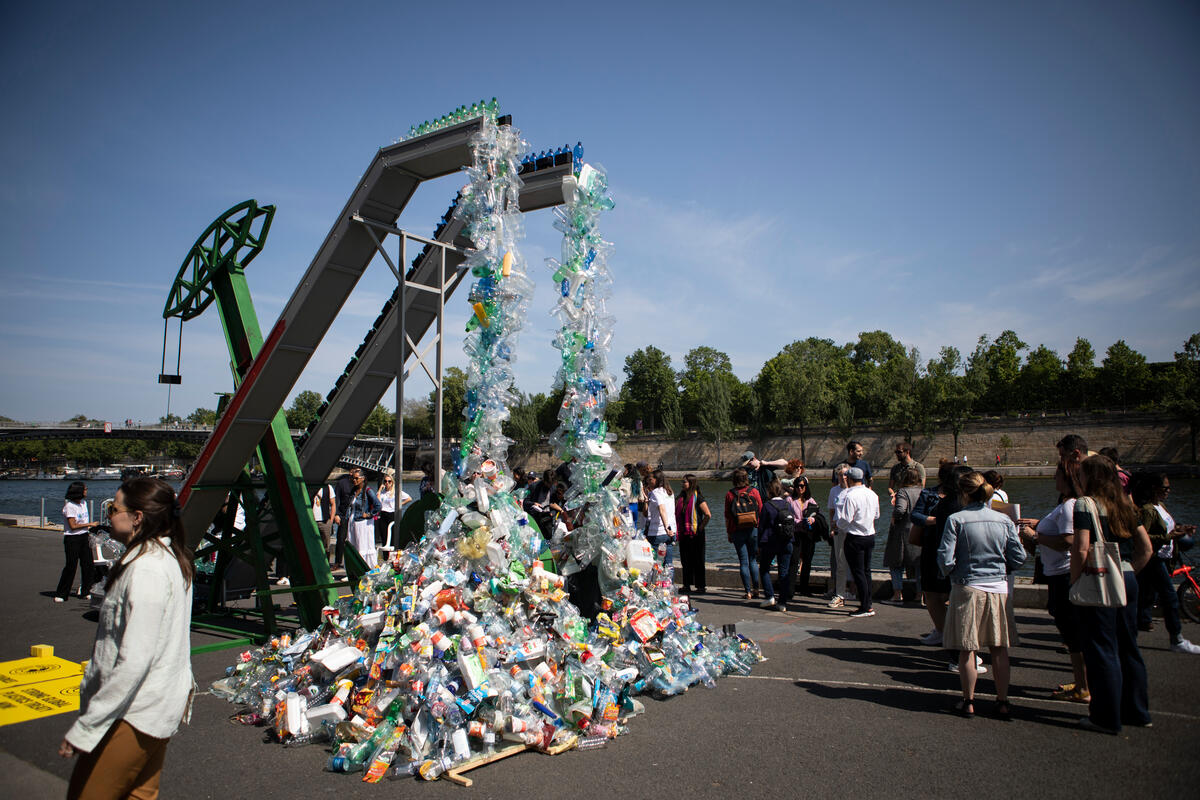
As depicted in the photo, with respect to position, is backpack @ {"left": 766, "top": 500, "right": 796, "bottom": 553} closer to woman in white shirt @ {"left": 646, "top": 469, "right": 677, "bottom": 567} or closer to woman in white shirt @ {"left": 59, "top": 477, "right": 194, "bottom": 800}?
woman in white shirt @ {"left": 646, "top": 469, "right": 677, "bottom": 567}

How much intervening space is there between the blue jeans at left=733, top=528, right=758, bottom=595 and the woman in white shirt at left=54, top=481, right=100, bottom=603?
957cm

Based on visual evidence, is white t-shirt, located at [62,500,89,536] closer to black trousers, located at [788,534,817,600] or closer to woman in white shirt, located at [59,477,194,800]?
woman in white shirt, located at [59,477,194,800]

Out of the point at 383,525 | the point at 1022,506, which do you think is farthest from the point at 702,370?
the point at 383,525

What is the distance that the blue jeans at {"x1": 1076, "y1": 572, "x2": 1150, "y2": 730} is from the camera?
4773mm

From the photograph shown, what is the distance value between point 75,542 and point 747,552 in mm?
9927

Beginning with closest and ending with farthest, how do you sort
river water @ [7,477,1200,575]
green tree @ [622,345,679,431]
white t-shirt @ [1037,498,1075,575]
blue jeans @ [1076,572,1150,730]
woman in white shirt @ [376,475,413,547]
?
blue jeans @ [1076,572,1150,730], white t-shirt @ [1037,498,1075,575], woman in white shirt @ [376,475,413,547], river water @ [7,477,1200,575], green tree @ [622,345,679,431]

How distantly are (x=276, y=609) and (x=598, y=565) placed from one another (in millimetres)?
5915

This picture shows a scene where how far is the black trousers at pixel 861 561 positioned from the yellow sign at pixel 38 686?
25.4ft

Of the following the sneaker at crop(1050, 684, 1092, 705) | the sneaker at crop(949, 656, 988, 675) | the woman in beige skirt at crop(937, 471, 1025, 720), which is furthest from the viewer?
the sneaker at crop(949, 656, 988, 675)

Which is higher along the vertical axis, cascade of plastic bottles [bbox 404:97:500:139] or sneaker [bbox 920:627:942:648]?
cascade of plastic bottles [bbox 404:97:500:139]

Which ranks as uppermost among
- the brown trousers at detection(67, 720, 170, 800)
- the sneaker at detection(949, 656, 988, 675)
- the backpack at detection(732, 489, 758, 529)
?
the backpack at detection(732, 489, 758, 529)

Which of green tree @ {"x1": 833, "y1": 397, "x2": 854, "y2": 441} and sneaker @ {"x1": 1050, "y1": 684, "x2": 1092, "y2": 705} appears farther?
green tree @ {"x1": 833, "y1": 397, "x2": 854, "y2": 441}

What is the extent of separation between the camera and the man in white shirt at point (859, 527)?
8570 millimetres

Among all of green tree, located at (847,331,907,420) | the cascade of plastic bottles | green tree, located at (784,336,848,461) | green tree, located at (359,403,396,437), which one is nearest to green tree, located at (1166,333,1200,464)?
green tree, located at (847,331,907,420)
